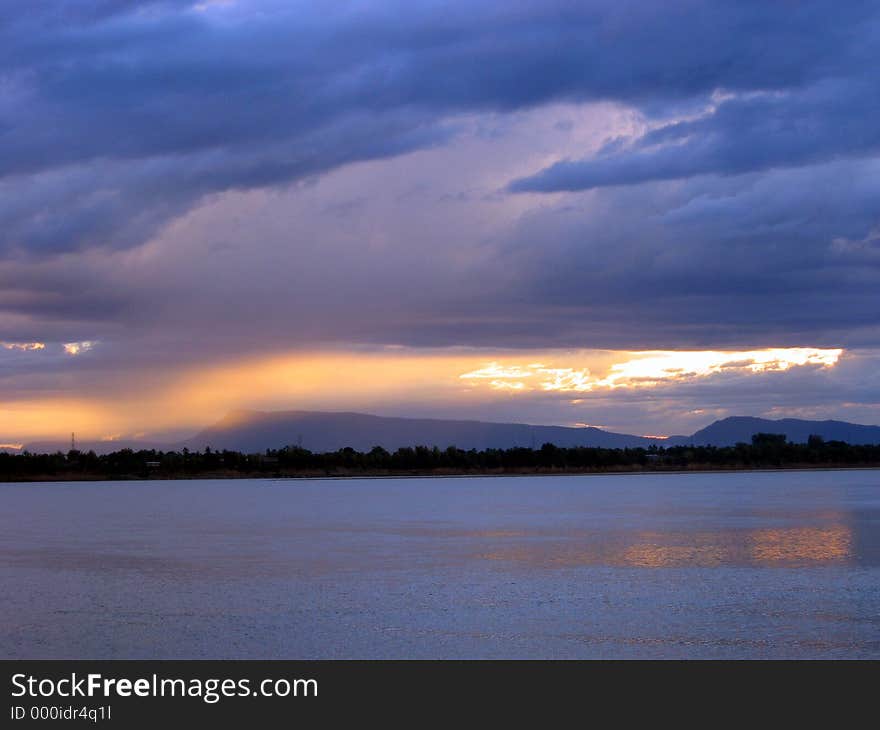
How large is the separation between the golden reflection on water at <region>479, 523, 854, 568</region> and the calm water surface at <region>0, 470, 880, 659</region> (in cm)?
13

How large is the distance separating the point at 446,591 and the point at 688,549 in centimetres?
1700

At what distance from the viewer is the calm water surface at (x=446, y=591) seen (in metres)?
24.1

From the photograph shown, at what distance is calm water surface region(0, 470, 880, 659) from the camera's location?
79.2 ft

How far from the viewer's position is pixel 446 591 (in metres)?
32.1

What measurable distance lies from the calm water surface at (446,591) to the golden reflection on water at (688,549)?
128 millimetres

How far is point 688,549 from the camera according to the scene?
46.0 metres

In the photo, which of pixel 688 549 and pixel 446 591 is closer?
pixel 446 591

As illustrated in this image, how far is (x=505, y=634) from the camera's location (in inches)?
990

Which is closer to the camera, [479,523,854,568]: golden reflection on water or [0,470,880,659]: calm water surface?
[0,470,880,659]: calm water surface
